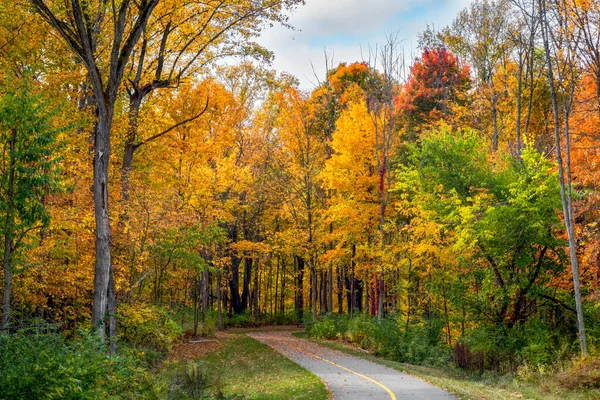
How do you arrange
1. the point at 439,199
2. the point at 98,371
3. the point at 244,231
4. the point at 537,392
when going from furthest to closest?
the point at 244,231, the point at 439,199, the point at 537,392, the point at 98,371

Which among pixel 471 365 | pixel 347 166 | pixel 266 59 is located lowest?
pixel 471 365

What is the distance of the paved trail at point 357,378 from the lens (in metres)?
11.9

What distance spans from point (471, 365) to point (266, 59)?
474 inches

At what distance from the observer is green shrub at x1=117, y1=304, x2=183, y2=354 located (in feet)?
52.1

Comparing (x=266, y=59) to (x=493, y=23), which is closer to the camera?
(x=266, y=59)

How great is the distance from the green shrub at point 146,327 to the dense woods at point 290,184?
0.09 meters

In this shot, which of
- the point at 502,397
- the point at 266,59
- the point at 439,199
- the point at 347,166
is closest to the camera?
the point at 502,397

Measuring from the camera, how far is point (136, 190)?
19062 millimetres

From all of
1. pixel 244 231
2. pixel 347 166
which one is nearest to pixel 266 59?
pixel 347 166

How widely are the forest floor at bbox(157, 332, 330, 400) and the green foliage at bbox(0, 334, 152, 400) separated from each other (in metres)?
2.70

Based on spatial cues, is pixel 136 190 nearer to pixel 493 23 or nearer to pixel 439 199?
pixel 439 199

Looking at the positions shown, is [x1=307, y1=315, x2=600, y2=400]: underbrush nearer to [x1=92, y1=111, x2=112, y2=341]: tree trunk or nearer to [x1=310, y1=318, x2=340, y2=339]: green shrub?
[x1=310, y1=318, x2=340, y2=339]: green shrub

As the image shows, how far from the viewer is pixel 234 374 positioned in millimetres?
16516

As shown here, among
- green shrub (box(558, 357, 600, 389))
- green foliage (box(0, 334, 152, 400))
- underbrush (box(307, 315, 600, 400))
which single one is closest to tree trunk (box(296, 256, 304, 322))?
underbrush (box(307, 315, 600, 400))
